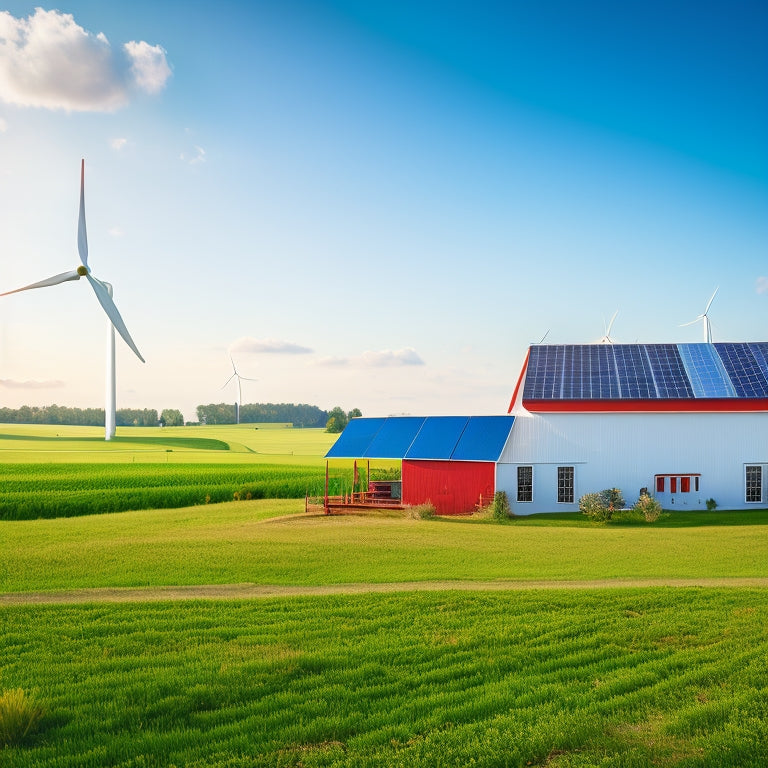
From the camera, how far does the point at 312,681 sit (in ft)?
34.1

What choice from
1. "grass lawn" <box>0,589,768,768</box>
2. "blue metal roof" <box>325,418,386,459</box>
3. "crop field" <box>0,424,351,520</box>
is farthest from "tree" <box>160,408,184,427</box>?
"grass lawn" <box>0,589,768,768</box>

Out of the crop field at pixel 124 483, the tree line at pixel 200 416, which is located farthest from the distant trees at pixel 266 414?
the crop field at pixel 124 483

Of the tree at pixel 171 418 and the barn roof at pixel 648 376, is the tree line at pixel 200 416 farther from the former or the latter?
the barn roof at pixel 648 376

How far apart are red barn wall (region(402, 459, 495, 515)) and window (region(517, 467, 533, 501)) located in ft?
4.20

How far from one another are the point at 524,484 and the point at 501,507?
2168 millimetres

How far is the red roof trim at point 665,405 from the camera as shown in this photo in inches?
1399

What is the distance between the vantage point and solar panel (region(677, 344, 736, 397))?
36044mm

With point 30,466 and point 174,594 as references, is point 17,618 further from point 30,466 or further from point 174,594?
point 30,466

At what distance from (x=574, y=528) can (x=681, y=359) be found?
44.8ft

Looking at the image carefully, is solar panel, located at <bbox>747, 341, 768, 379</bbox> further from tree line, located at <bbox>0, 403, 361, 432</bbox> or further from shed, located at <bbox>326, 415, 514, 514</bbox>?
tree line, located at <bbox>0, 403, 361, 432</bbox>

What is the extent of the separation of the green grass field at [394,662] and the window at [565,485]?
11.7 metres

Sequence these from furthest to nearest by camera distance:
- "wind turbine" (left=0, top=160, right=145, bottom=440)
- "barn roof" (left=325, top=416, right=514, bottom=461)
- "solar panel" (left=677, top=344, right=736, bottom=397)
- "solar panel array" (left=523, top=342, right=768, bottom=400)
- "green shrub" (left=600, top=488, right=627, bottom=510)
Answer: "solar panel array" (left=523, top=342, right=768, bottom=400) → "solar panel" (left=677, top=344, right=736, bottom=397) → "barn roof" (left=325, top=416, right=514, bottom=461) → "green shrub" (left=600, top=488, right=627, bottom=510) → "wind turbine" (left=0, top=160, right=145, bottom=440)

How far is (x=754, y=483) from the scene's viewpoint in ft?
116

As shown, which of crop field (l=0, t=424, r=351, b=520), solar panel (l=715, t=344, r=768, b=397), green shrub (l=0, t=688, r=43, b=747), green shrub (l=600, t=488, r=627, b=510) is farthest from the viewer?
crop field (l=0, t=424, r=351, b=520)
